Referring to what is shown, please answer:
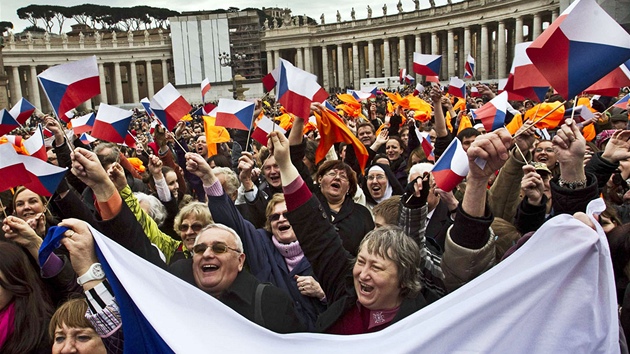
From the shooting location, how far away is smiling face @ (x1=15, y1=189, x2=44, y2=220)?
4996 mm

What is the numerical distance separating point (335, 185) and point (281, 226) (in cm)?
97

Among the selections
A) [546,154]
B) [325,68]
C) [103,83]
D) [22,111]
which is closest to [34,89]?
[103,83]

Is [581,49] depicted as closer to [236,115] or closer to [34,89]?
[236,115]

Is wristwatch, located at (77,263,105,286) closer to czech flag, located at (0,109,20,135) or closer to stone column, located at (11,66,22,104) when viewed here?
czech flag, located at (0,109,20,135)

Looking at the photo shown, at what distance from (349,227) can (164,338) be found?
2.44 meters

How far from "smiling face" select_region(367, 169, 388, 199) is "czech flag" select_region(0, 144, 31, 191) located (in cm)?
306

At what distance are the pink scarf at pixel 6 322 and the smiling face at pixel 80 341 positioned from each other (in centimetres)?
41

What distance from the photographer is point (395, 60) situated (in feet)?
227

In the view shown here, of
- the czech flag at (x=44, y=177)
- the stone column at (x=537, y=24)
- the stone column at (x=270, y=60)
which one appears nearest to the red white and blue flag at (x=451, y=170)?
the czech flag at (x=44, y=177)

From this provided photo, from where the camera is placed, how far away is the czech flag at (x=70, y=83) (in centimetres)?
547

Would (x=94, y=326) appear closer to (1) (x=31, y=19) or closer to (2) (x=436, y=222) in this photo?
(2) (x=436, y=222)

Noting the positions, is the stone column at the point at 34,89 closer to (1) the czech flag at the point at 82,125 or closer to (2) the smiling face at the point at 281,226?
(1) the czech flag at the point at 82,125

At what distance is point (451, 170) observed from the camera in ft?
12.8

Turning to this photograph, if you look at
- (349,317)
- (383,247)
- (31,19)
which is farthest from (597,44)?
(31,19)
